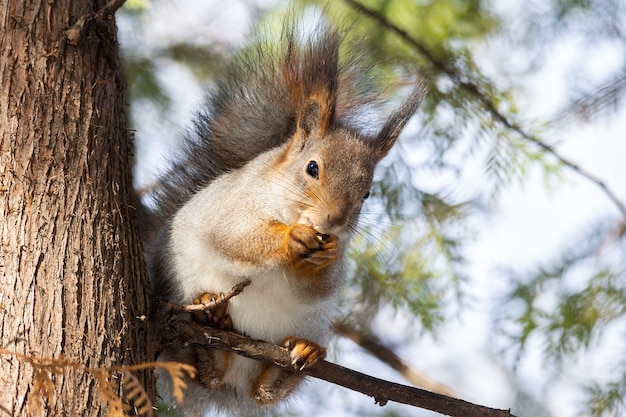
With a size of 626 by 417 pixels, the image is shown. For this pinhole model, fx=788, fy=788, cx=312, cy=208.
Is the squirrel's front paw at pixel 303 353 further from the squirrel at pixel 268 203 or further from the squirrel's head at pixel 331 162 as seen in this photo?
the squirrel's head at pixel 331 162

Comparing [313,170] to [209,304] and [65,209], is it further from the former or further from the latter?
[65,209]

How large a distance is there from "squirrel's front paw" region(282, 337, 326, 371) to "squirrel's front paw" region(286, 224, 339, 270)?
0.72 ft

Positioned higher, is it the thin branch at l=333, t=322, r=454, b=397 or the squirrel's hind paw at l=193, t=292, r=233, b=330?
the thin branch at l=333, t=322, r=454, b=397

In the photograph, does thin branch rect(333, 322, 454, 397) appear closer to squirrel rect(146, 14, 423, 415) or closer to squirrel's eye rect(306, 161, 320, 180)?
squirrel rect(146, 14, 423, 415)

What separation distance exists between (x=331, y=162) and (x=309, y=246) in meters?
0.30

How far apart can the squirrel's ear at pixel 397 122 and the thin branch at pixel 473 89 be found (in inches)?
13.5

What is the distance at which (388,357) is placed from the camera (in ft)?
10.9

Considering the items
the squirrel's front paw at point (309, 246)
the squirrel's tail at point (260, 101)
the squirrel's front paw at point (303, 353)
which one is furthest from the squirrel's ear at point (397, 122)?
the squirrel's front paw at point (303, 353)

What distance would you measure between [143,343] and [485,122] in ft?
5.39

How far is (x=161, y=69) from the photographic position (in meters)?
3.73

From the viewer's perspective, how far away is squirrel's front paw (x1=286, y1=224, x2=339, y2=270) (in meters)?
2.12

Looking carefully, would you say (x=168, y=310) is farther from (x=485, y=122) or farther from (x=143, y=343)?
(x=485, y=122)

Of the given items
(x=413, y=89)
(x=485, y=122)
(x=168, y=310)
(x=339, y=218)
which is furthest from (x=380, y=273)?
(x=168, y=310)

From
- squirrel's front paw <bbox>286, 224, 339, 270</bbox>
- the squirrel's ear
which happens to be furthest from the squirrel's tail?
squirrel's front paw <bbox>286, 224, 339, 270</bbox>
